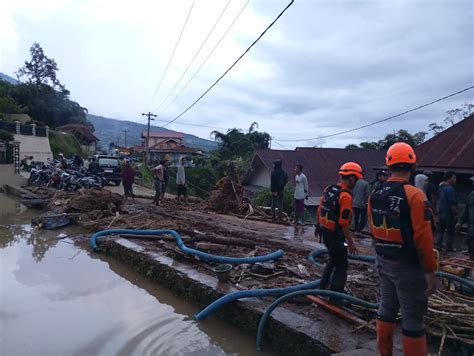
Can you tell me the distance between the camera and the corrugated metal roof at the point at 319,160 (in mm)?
23406

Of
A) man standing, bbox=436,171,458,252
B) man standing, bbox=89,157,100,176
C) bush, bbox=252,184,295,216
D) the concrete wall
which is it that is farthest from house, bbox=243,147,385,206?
the concrete wall

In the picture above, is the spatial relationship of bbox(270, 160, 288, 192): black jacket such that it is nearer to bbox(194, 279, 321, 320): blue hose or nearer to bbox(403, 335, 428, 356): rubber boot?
bbox(194, 279, 321, 320): blue hose

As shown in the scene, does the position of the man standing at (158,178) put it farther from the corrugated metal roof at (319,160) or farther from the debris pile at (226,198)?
the corrugated metal roof at (319,160)

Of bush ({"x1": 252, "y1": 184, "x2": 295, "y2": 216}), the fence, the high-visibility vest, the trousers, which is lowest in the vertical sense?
bush ({"x1": 252, "y1": 184, "x2": 295, "y2": 216})

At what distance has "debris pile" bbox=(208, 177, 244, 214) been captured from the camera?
1449 centimetres

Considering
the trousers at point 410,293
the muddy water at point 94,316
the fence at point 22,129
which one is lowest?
the muddy water at point 94,316

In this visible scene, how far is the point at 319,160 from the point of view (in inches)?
1008

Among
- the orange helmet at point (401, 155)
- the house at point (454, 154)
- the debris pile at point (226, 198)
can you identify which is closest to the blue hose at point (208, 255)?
the orange helmet at point (401, 155)

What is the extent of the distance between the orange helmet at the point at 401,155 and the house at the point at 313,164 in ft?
60.1

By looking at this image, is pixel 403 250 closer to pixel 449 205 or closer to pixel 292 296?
pixel 292 296

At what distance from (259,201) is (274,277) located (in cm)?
1321

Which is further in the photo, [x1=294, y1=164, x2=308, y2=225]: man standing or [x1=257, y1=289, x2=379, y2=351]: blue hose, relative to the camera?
[x1=294, y1=164, x2=308, y2=225]: man standing

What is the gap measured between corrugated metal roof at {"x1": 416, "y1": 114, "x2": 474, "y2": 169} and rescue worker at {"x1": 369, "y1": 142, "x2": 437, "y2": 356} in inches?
342

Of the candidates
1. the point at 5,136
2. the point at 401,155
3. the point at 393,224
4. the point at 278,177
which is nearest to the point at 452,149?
the point at 278,177
